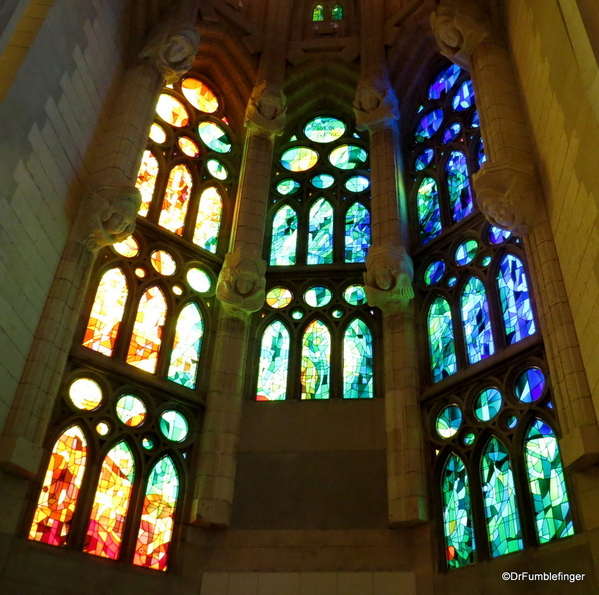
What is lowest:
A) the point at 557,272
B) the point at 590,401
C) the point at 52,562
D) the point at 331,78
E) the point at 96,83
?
the point at 52,562

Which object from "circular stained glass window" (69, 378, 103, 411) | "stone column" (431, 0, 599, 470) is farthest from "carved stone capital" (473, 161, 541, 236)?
"circular stained glass window" (69, 378, 103, 411)

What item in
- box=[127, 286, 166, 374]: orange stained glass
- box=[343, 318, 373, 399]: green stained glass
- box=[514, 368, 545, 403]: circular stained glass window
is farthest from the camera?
box=[343, 318, 373, 399]: green stained glass

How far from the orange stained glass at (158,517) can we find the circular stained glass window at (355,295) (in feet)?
13.2

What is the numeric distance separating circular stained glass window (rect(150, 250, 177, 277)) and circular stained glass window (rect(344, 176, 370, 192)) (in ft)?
12.8

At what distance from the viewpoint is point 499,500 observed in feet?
28.1

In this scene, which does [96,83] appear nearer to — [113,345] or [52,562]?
[113,345]

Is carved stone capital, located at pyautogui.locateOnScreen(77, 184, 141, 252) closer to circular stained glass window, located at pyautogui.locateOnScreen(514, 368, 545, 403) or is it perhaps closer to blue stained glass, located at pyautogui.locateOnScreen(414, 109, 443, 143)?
circular stained glass window, located at pyautogui.locateOnScreen(514, 368, 545, 403)

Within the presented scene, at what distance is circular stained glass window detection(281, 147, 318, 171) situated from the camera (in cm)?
1391

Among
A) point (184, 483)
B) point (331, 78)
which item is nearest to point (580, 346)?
point (184, 483)

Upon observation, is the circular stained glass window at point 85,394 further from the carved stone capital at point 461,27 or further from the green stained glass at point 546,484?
the carved stone capital at point 461,27

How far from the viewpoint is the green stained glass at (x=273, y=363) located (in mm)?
11039

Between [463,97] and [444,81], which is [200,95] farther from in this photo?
[463,97]

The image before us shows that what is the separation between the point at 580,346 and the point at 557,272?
3.48 feet

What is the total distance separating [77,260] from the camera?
30.3ft
